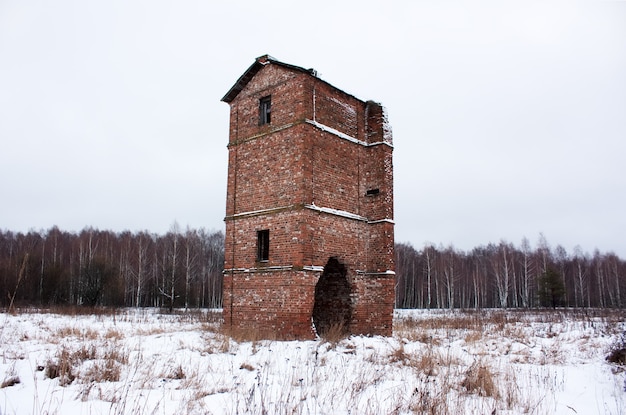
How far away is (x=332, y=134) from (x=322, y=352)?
6953 millimetres

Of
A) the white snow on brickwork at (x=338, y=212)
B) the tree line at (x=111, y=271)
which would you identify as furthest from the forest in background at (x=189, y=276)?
the white snow on brickwork at (x=338, y=212)

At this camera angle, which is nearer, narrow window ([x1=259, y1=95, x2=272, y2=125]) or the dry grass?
the dry grass

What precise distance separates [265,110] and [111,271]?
23.9m

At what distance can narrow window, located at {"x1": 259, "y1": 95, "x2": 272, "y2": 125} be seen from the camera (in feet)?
47.5

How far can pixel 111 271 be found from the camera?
32.6 m

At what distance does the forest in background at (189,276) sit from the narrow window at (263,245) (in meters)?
20.1

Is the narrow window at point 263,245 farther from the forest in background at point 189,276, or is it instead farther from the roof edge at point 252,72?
the forest in background at point 189,276

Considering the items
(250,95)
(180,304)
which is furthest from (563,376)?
(180,304)

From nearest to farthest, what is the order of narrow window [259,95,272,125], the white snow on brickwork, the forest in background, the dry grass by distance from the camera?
1. the dry grass
2. the white snow on brickwork
3. narrow window [259,95,272,125]
4. the forest in background

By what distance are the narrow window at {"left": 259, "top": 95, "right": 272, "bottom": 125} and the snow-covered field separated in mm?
6899

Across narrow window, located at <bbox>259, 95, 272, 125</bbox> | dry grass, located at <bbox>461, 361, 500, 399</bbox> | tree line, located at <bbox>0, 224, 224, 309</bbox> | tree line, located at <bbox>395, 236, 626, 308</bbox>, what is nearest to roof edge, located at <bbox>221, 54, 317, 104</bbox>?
narrow window, located at <bbox>259, 95, 272, 125</bbox>

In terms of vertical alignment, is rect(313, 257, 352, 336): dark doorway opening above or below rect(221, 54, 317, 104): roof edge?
below

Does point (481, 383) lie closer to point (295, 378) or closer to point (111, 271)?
point (295, 378)

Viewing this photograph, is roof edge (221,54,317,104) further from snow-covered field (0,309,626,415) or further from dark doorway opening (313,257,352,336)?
snow-covered field (0,309,626,415)
